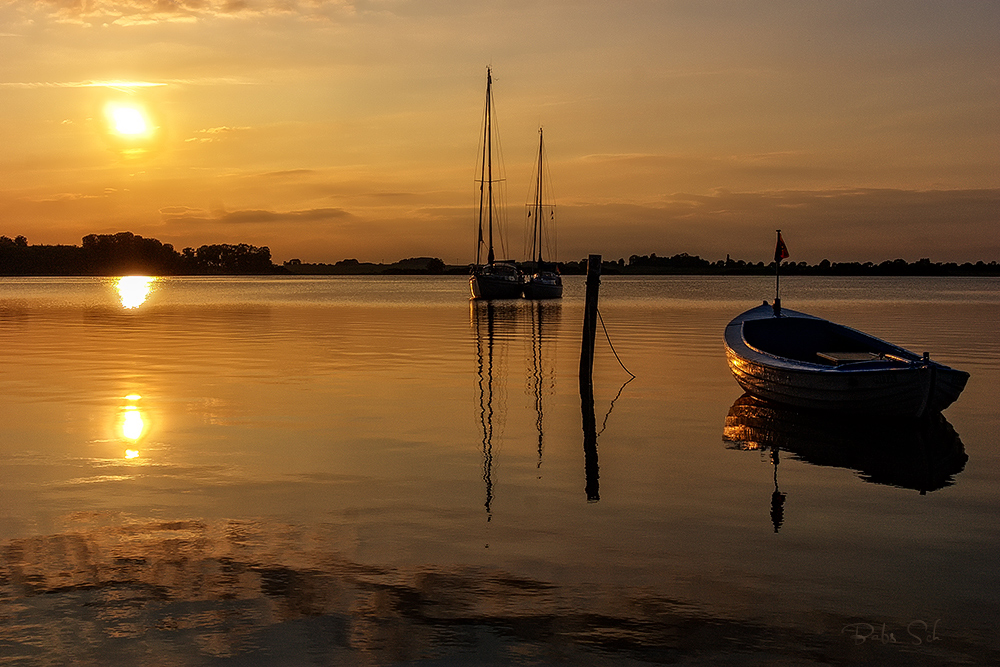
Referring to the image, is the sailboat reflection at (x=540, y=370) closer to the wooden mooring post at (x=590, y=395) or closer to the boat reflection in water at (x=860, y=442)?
the wooden mooring post at (x=590, y=395)

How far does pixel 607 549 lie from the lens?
10312 mm

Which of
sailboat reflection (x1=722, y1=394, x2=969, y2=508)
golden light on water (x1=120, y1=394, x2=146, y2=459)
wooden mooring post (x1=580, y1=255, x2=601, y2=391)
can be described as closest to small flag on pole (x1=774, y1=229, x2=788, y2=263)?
wooden mooring post (x1=580, y1=255, x2=601, y2=391)

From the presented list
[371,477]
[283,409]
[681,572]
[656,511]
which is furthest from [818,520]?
[283,409]

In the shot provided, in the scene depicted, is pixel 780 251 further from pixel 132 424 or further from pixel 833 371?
pixel 132 424

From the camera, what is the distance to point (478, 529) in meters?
11.1

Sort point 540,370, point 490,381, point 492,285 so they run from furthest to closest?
point 492,285, point 540,370, point 490,381

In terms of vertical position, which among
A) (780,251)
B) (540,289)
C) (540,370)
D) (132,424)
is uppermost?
(780,251)

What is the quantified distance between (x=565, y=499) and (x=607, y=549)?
2.53 metres

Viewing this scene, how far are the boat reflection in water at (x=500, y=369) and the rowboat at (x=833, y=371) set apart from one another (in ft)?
17.2

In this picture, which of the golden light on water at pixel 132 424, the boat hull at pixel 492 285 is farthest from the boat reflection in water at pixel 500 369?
the boat hull at pixel 492 285

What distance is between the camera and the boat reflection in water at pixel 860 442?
578 inches
